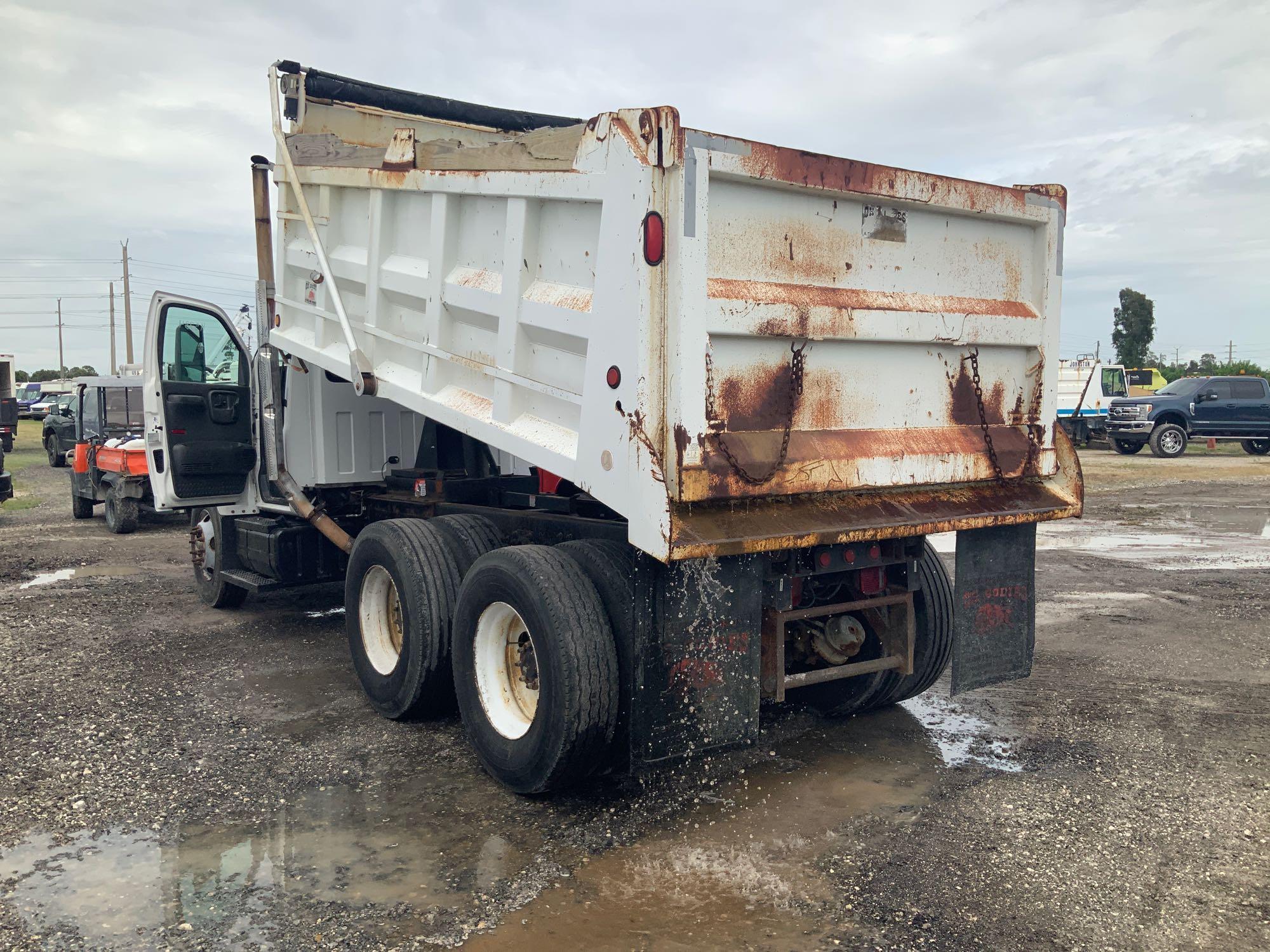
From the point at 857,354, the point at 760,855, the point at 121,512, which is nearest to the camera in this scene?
the point at 760,855

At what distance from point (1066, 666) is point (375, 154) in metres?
5.31

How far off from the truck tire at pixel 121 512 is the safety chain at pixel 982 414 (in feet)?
39.3

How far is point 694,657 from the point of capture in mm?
4324

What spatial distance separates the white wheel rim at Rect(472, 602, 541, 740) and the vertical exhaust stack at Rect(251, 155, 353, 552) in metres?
2.39

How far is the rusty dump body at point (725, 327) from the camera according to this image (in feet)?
13.2

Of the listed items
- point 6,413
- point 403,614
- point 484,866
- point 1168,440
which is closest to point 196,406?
point 403,614

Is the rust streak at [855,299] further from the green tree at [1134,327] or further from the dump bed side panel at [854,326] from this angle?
the green tree at [1134,327]

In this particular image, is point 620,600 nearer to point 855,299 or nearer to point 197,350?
point 855,299

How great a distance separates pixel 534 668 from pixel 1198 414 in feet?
87.7

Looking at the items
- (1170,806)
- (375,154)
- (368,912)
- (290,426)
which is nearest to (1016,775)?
(1170,806)

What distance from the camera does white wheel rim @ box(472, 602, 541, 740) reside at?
4836mm

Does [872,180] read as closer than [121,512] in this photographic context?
Yes

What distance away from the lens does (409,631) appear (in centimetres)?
547

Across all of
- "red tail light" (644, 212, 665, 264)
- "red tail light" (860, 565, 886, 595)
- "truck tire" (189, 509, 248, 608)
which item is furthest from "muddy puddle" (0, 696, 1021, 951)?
"truck tire" (189, 509, 248, 608)
